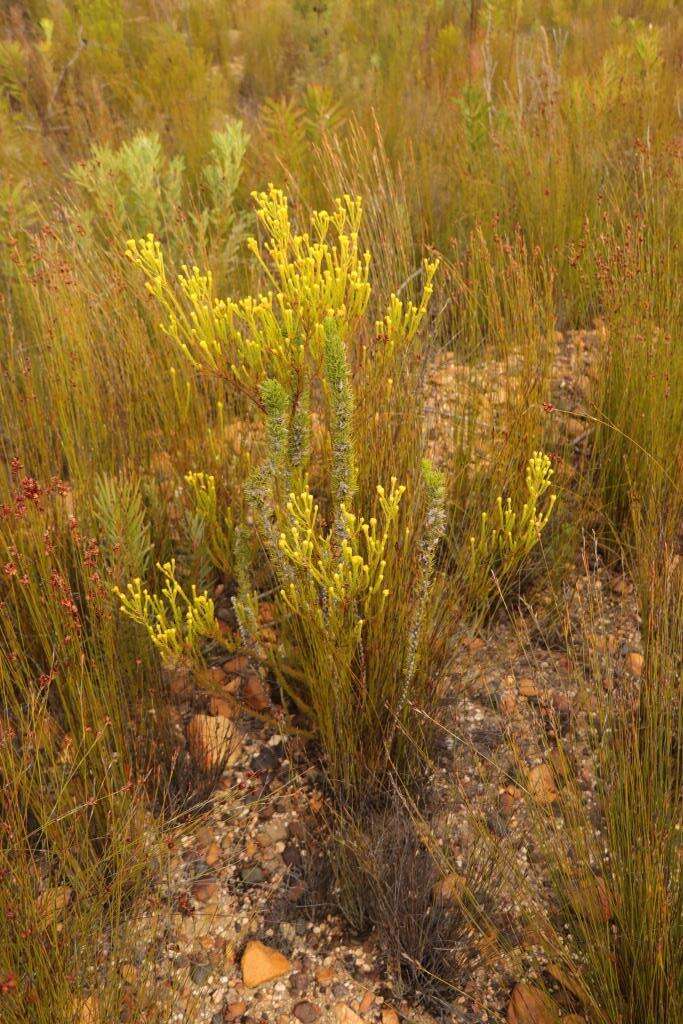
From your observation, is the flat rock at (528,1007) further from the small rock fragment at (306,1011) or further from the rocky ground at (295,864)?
the small rock fragment at (306,1011)

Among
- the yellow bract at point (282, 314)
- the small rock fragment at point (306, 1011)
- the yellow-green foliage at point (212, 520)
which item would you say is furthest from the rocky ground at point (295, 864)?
the yellow bract at point (282, 314)

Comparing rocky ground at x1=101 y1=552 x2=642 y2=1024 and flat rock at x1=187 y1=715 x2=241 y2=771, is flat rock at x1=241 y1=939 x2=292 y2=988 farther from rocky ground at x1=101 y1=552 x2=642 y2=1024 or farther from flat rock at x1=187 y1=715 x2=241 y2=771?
flat rock at x1=187 y1=715 x2=241 y2=771

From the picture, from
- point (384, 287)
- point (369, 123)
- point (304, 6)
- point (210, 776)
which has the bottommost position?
point (210, 776)

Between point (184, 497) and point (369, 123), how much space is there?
291cm

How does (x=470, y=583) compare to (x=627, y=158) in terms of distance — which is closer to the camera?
(x=470, y=583)

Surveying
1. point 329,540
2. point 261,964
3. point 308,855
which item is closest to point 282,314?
point 329,540

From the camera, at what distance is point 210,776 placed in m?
1.73

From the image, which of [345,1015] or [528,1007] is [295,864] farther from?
[528,1007]

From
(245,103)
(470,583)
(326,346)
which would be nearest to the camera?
(326,346)

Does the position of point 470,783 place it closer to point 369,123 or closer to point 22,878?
point 22,878

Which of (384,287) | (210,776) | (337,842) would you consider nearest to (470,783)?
(337,842)

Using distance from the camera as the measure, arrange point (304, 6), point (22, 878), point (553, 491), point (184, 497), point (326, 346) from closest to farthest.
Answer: point (22, 878) → point (326, 346) → point (184, 497) → point (553, 491) → point (304, 6)

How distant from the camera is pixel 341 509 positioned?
1.37 metres

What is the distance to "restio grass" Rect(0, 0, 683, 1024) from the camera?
4.43 feet
